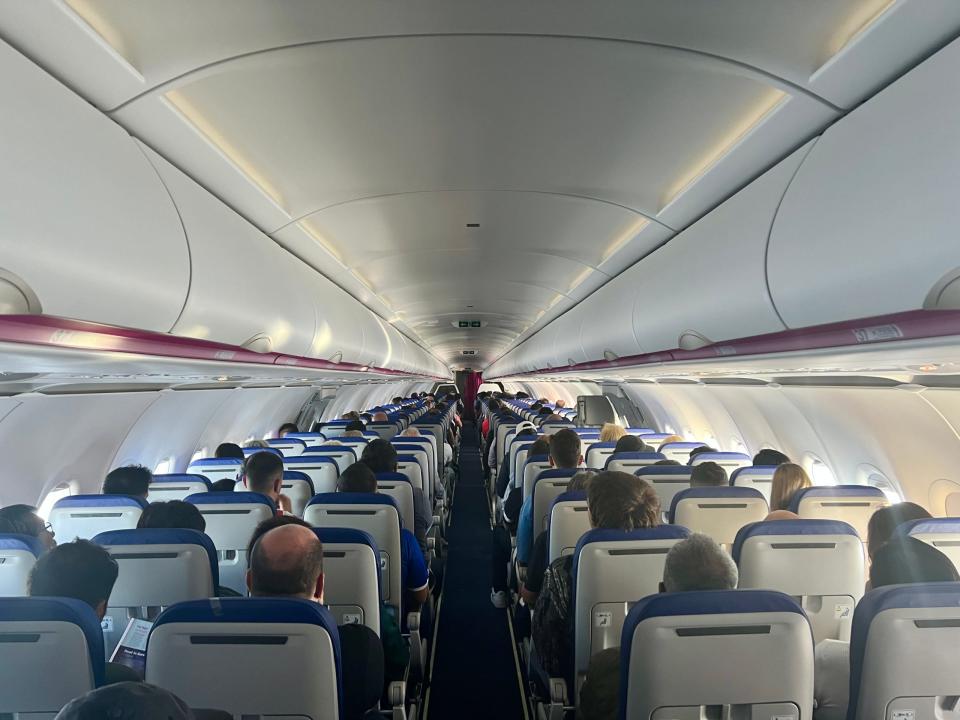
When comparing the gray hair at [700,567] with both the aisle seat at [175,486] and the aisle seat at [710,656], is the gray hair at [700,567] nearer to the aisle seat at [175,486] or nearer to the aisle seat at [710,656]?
the aisle seat at [710,656]

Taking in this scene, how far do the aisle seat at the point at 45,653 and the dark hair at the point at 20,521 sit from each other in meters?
2.77

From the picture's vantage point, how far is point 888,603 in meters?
2.27

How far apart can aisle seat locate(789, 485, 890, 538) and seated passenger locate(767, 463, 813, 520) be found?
23.4 inches

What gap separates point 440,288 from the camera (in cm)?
1020

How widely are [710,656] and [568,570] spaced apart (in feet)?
5.23

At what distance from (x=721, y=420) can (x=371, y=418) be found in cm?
907

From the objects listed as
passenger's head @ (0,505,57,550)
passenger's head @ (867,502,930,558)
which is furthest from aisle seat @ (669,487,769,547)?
passenger's head @ (0,505,57,550)

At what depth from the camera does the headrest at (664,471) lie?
19.6 feet

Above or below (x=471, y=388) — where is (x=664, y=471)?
below

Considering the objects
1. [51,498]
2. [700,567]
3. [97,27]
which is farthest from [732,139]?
[51,498]

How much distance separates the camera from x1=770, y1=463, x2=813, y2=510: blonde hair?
5.43m

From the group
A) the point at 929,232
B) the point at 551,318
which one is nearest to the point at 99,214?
the point at 929,232

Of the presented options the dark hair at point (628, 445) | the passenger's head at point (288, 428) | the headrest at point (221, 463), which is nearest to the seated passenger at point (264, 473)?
the headrest at point (221, 463)

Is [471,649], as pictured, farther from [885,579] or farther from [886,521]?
[885,579]
